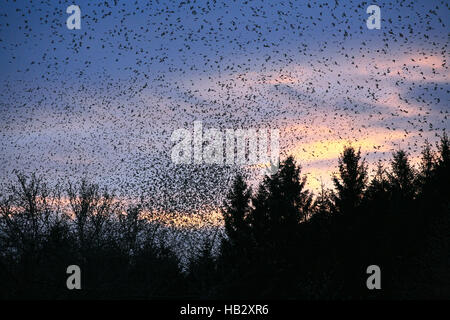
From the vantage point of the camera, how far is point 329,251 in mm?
31297

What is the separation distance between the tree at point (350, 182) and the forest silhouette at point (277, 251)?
75 millimetres

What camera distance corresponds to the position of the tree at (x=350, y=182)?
117 ft

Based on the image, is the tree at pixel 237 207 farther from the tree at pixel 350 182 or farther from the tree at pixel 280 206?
the tree at pixel 350 182

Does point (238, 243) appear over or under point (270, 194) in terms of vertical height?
under

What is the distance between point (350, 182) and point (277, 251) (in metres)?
10.2

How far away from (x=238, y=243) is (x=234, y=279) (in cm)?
530

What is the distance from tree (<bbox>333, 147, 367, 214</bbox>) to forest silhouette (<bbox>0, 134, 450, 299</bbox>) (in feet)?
0.25

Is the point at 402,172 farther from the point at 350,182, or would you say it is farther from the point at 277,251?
the point at 277,251

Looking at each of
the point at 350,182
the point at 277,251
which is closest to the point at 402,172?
the point at 350,182

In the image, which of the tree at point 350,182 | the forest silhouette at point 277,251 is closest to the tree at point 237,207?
the forest silhouette at point 277,251

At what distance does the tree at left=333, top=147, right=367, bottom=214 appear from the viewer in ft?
117
